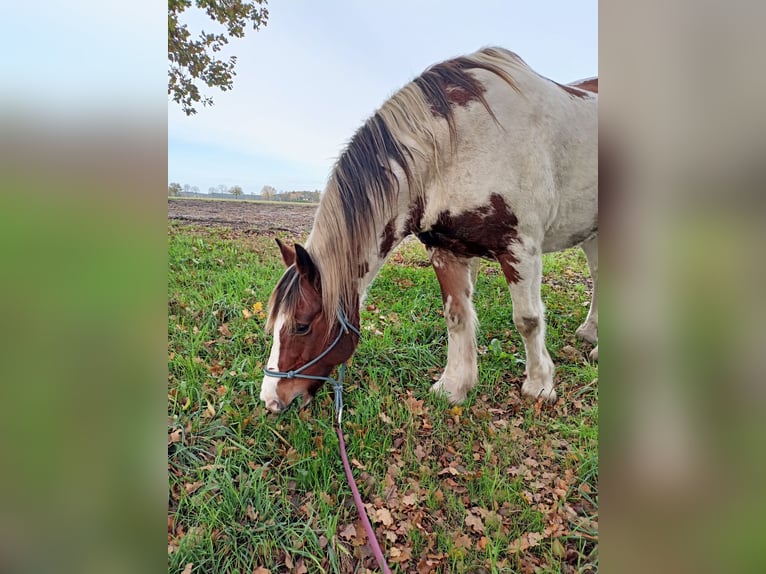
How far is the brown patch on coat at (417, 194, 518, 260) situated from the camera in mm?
1697

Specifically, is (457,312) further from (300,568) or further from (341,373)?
(300,568)

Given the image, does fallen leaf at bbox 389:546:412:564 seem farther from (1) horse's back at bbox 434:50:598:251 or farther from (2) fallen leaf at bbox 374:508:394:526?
(1) horse's back at bbox 434:50:598:251

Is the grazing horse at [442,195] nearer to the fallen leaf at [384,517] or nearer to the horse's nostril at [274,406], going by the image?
the horse's nostril at [274,406]

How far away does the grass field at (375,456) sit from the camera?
45.6 inches

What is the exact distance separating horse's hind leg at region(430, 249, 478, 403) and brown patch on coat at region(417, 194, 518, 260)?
0.71ft

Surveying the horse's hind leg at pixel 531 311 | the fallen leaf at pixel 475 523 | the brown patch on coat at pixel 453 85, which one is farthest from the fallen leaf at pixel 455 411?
the brown patch on coat at pixel 453 85

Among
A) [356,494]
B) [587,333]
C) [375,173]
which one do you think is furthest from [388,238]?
[587,333]

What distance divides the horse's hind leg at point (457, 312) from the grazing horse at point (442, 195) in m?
0.20

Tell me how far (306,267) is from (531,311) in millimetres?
1166

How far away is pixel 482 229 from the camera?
173 centimetres

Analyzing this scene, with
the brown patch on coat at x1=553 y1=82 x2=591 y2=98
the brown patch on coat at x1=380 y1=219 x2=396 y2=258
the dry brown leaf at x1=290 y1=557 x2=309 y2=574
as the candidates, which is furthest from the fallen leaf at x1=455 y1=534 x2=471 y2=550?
the brown patch on coat at x1=553 y1=82 x2=591 y2=98
